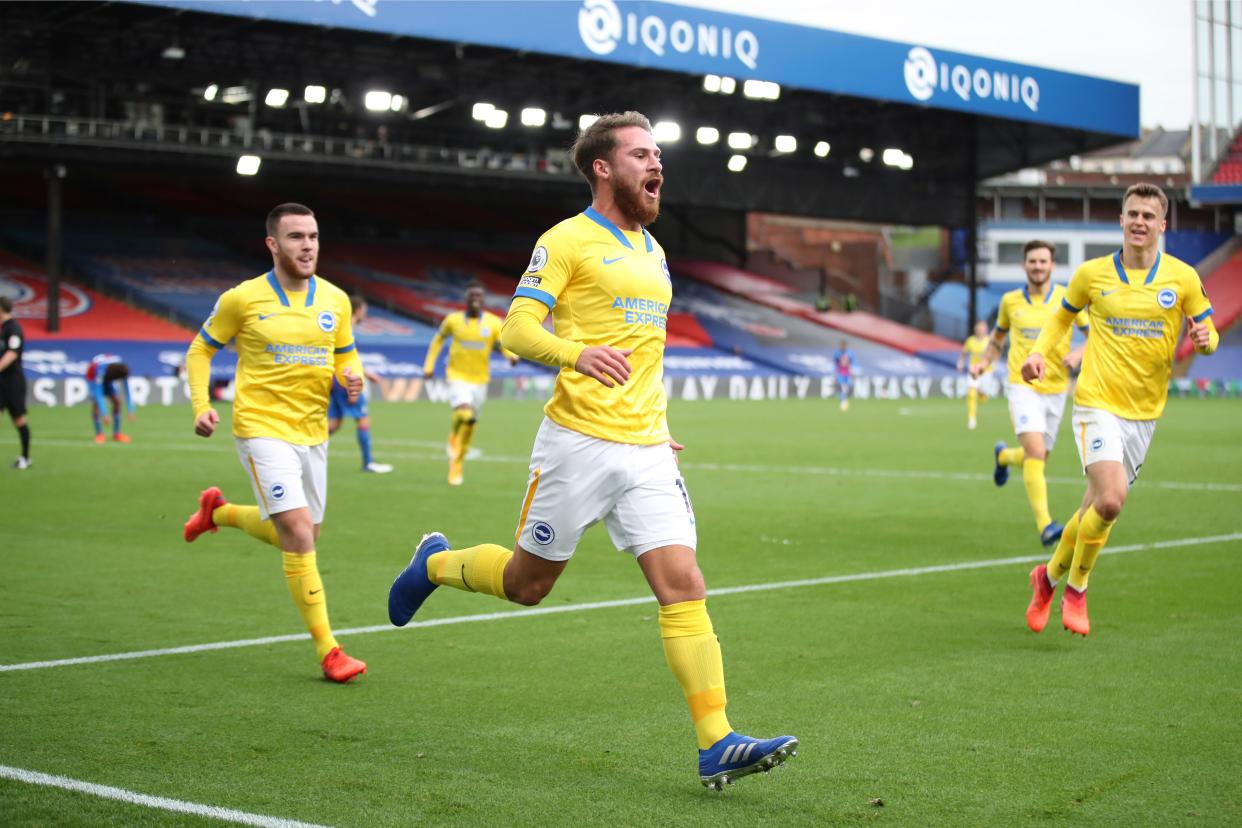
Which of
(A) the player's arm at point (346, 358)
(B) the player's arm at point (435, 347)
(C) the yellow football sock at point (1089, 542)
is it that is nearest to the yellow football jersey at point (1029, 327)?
(C) the yellow football sock at point (1089, 542)

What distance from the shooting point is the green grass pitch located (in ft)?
15.8

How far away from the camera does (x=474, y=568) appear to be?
5.89 metres

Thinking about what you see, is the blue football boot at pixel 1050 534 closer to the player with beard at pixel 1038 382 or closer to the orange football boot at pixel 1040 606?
the player with beard at pixel 1038 382

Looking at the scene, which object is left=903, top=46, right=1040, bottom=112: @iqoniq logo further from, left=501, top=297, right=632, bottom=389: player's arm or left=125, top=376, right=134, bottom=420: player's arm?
left=501, top=297, right=632, bottom=389: player's arm

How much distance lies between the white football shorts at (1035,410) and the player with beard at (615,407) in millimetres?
7174

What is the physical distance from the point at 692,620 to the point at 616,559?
580cm

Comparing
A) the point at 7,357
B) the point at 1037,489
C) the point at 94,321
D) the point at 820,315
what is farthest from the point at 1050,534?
the point at 820,315

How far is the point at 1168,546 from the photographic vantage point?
37.7ft

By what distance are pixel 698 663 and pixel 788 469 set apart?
558 inches

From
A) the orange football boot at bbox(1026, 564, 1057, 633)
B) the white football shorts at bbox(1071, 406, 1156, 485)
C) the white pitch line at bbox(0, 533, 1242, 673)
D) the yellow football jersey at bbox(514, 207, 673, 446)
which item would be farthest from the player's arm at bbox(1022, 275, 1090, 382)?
the yellow football jersey at bbox(514, 207, 673, 446)

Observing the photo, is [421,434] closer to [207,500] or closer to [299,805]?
[207,500]

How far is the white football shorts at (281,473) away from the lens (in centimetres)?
715

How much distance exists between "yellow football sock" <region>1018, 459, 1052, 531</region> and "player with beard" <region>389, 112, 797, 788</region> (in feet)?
22.5

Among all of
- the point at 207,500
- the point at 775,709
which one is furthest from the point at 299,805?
the point at 207,500
